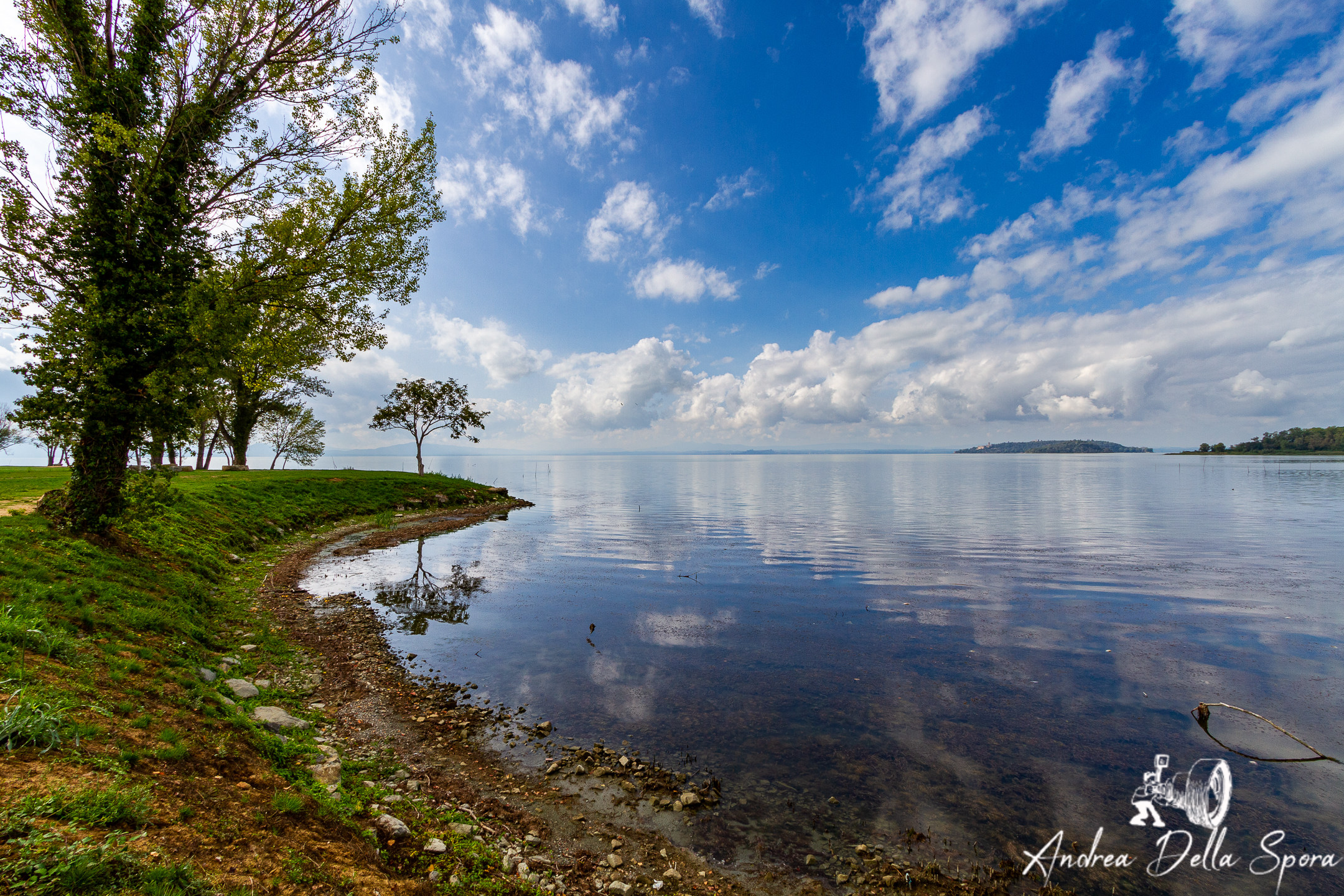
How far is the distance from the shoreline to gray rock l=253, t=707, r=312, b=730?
873 millimetres

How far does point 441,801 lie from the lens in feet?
29.2

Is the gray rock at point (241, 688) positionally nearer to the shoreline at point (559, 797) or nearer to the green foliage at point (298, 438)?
the shoreline at point (559, 797)

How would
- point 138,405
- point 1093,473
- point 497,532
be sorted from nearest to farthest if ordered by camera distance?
1. point 138,405
2. point 497,532
3. point 1093,473

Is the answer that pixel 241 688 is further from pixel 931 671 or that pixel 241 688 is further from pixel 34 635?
pixel 931 671

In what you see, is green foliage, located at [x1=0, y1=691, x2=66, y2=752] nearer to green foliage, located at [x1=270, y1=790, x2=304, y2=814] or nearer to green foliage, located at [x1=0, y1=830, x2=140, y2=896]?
green foliage, located at [x1=0, y1=830, x2=140, y2=896]

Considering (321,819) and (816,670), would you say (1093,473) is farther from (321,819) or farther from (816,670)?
(321,819)

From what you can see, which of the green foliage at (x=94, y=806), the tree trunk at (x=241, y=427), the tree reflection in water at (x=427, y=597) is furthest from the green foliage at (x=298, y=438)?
the green foliage at (x=94, y=806)

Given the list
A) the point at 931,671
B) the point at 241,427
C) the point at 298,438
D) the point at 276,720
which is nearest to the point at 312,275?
the point at 276,720

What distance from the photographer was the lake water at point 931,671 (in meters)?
9.25

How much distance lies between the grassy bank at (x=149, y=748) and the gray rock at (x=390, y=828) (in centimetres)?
36

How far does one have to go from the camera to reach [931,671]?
50.8 ft

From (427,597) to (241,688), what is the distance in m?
12.1

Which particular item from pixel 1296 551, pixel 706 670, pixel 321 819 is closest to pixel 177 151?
pixel 321 819

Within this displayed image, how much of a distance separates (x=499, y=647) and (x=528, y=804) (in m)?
8.78
